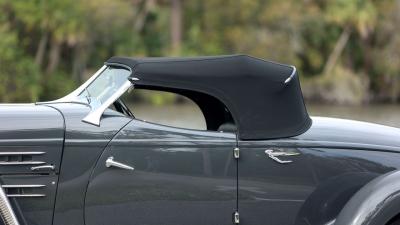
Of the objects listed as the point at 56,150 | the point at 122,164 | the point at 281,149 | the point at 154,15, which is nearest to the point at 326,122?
the point at 281,149

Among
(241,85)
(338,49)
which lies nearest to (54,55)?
(338,49)

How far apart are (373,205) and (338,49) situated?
115 feet

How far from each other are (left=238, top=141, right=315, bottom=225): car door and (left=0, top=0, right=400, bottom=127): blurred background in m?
26.9

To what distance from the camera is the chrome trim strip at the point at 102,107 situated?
370 centimetres

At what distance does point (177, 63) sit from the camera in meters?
3.90

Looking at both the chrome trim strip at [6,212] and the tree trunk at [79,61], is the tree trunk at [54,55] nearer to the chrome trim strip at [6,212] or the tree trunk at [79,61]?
the tree trunk at [79,61]

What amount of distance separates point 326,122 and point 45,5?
105 ft

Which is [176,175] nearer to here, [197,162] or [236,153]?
[197,162]

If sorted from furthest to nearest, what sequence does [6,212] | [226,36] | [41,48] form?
[226,36] < [41,48] < [6,212]

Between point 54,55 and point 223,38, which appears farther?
point 223,38

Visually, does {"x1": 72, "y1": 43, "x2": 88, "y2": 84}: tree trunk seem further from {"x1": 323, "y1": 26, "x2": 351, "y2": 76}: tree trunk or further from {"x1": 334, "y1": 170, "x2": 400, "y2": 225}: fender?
{"x1": 334, "y1": 170, "x2": 400, "y2": 225}: fender

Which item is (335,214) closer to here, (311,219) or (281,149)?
(311,219)

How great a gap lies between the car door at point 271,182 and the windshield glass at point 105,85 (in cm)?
90

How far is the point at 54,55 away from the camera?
34844mm
